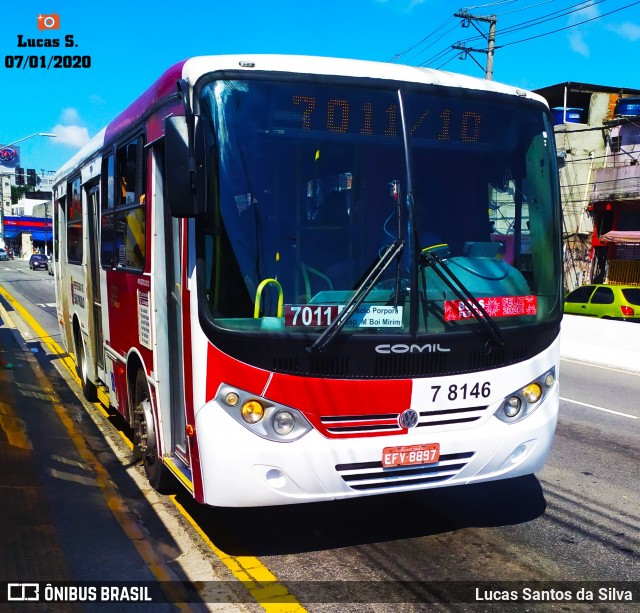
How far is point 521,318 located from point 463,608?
1836 millimetres

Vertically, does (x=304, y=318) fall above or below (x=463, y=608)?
above

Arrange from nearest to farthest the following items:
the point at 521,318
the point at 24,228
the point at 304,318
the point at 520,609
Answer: the point at 520,609 → the point at 304,318 → the point at 521,318 → the point at 24,228

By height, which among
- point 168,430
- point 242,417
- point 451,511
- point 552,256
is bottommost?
point 451,511

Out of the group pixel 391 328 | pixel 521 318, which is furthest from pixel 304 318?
pixel 521 318

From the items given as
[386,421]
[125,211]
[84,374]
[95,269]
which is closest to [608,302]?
[84,374]

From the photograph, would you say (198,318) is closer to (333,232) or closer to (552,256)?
(333,232)

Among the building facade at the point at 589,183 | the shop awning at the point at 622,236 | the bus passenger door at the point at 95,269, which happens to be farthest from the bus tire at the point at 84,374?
the building facade at the point at 589,183

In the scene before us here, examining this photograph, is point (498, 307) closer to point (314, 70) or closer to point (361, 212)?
point (361, 212)

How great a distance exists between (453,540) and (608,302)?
16875 mm

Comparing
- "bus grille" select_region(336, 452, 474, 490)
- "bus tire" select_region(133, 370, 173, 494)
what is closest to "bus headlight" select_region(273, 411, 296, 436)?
"bus grille" select_region(336, 452, 474, 490)

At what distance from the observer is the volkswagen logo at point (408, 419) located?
4.22 meters

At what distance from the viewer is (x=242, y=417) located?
4027 mm

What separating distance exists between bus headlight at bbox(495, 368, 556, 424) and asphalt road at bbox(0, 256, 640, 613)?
2.97 feet

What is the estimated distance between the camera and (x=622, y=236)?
98.5 ft
